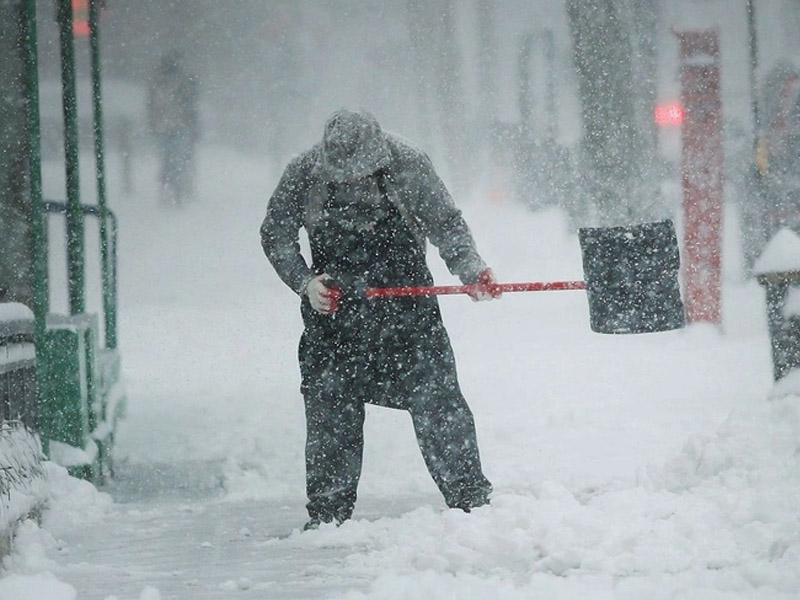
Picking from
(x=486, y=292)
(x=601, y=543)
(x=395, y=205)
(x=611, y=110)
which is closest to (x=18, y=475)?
(x=395, y=205)

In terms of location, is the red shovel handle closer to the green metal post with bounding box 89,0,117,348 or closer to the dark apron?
the dark apron

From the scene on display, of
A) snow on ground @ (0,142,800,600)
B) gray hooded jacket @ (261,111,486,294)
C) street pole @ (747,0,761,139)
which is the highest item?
street pole @ (747,0,761,139)

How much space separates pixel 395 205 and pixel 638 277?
95 centimetres

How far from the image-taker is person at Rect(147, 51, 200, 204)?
104 ft

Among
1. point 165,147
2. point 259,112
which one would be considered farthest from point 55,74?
point 259,112

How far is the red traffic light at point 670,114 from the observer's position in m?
11.8

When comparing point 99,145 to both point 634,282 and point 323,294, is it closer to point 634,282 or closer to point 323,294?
point 323,294

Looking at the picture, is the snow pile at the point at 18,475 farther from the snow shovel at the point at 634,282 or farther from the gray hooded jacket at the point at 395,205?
the snow shovel at the point at 634,282

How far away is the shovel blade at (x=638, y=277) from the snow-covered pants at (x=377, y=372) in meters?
0.67

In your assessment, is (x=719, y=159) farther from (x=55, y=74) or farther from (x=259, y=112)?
(x=259, y=112)

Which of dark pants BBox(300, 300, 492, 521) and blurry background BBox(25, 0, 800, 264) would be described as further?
blurry background BBox(25, 0, 800, 264)

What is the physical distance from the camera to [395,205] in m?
4.65

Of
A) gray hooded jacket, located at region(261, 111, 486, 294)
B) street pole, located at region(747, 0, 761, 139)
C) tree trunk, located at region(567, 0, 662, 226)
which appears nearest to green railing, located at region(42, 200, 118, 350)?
gray hooded jacket, located at region(261, 111, 486, 294)

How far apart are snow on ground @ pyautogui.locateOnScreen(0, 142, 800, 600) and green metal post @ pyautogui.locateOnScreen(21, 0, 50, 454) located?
75cm
